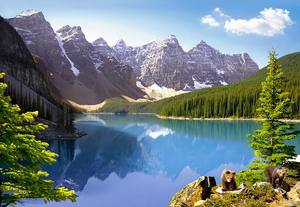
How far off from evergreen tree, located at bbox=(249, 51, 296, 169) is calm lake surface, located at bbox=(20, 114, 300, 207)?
45.3 feet

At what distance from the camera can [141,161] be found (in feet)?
243

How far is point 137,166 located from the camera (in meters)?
69.1

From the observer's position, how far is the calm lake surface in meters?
43.7

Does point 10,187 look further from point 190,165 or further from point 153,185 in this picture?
point 190,165

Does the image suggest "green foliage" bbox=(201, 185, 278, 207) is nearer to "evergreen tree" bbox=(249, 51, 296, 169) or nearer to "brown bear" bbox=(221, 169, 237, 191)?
"brown bear" bbox=(221, 169, 237, 191)

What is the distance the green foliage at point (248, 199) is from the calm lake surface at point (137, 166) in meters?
23.7

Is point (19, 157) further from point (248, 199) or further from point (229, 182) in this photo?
point (229, 182)

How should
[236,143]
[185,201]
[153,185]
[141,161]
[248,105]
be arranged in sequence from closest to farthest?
[185,201]
[153,185]
[141,161]
[236,143]
[248,105]

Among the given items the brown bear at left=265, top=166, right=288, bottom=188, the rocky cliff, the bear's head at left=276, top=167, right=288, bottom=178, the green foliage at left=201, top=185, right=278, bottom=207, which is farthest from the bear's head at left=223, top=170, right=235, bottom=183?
the rocky cliff

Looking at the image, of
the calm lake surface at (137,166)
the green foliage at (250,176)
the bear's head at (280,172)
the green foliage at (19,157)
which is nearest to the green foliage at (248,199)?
the bear's head at (280,172)

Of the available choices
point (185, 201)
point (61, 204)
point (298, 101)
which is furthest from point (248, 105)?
point (185, 201)

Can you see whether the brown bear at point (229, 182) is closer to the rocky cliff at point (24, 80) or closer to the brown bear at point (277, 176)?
the brown bear at point (277, 176)

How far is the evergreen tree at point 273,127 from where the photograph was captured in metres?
28.4

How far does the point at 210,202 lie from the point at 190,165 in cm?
5352
